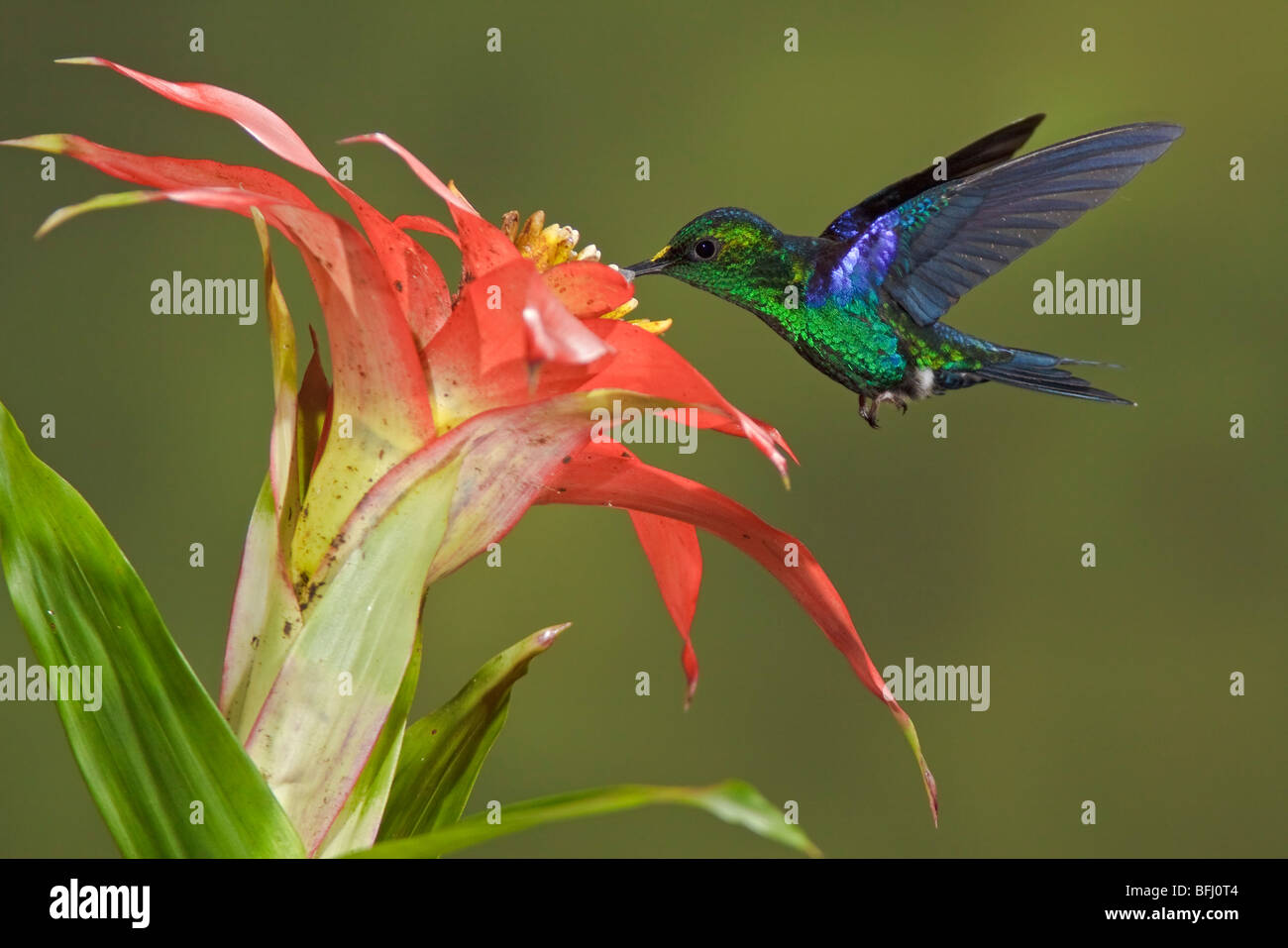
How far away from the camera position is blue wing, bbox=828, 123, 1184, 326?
0.61 m

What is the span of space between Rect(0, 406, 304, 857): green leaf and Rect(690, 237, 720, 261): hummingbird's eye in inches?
12.5

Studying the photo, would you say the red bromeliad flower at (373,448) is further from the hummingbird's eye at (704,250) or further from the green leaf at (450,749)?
the hummingbird's eye at (704,250)

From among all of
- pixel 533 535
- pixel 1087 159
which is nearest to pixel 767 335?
pixel 533 535

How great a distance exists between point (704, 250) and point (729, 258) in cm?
2

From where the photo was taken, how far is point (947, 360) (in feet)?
2.37

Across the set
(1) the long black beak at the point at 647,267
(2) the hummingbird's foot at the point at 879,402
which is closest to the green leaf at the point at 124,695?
(1) the long black beak at the point at 647,267

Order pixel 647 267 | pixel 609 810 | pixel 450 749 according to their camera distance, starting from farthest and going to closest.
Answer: pixel 647 267
pixel 450 749
pixel 609 810

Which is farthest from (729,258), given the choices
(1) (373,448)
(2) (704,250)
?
(1) (373,448)

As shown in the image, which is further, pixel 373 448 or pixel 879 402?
pixel 879 402

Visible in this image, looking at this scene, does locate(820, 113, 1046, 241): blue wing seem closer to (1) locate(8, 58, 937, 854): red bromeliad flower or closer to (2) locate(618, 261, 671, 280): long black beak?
(2) locate(618, 261, 671, 280): long black beak

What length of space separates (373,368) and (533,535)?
3.58 ft

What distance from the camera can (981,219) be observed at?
677mm

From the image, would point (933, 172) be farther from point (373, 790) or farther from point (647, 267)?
point (373, 790)

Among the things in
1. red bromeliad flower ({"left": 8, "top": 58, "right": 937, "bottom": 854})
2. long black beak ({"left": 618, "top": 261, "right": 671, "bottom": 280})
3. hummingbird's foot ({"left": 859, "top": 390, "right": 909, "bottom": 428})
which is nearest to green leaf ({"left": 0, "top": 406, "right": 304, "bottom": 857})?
red bromeliad flower ({"left": 8, "top": 58, "right": 937, "bottom": 854})
